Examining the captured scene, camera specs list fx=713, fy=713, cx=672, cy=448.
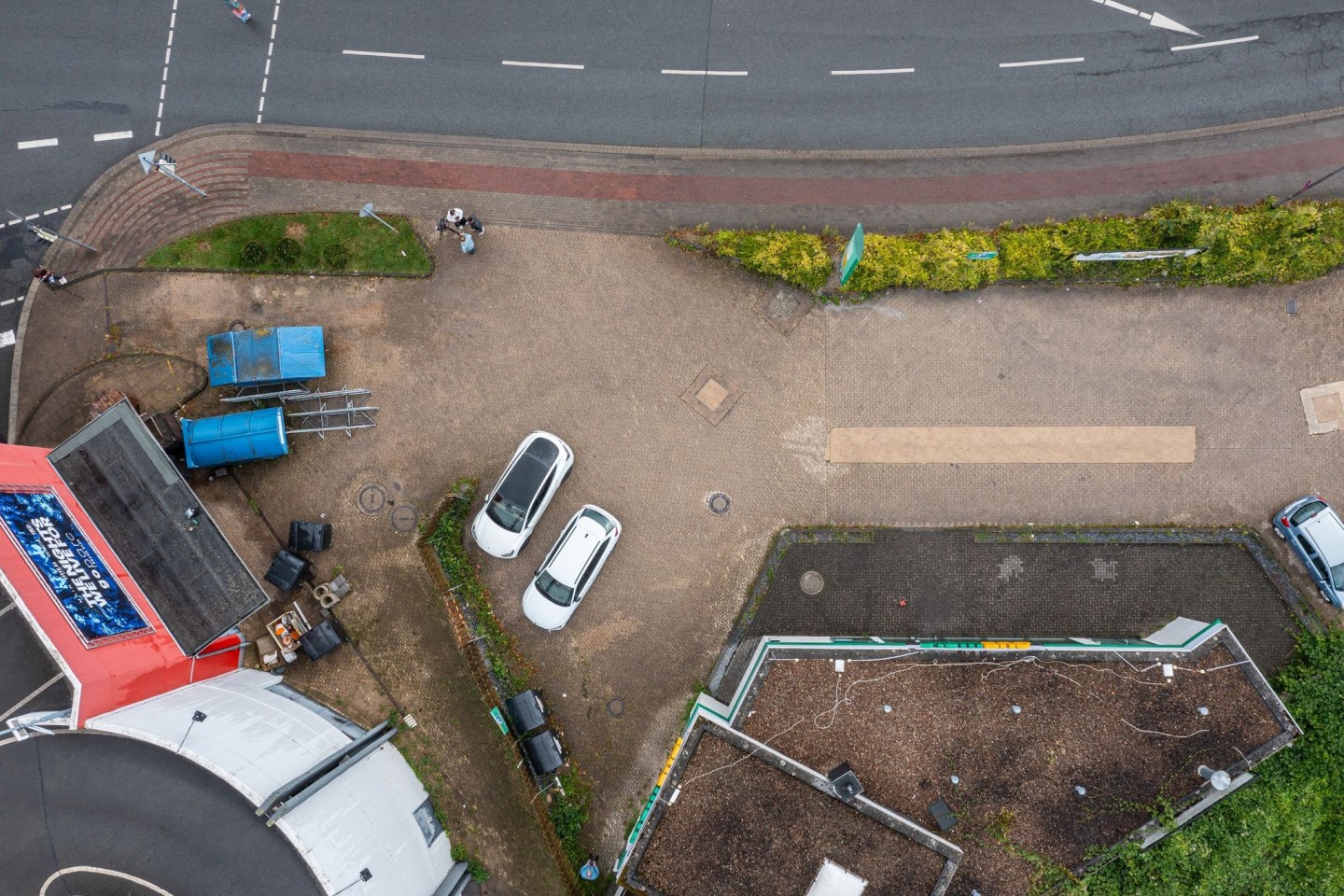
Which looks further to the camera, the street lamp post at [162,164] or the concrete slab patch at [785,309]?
the concrete slab patch at [785,309]

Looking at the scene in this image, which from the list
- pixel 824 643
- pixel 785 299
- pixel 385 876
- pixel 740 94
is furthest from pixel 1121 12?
pixel 385 876

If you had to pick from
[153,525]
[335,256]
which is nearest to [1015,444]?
[335,256]

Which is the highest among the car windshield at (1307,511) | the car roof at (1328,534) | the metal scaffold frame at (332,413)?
the metal scaffold frame at (332,413)

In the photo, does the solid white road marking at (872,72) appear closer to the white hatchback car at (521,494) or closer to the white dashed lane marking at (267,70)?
the white hatchback car at (521,494)

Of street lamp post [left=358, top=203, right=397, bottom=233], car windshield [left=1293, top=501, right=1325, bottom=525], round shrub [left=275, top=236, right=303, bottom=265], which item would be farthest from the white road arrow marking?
round shrub [left=275, top=236, right=303, bottom=265]

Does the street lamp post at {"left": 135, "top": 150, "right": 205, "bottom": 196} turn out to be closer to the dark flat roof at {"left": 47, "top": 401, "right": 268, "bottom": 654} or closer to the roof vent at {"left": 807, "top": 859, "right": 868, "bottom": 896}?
the dark flat roof at {"left": 47, "top": 401, "right": 268, "bottom": 654}

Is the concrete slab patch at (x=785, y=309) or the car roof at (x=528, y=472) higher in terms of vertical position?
the concrete slab patch at (x=785, y=309)

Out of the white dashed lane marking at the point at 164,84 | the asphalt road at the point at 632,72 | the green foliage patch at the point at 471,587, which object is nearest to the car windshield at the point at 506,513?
the green foliage patch at the point at 471,587
